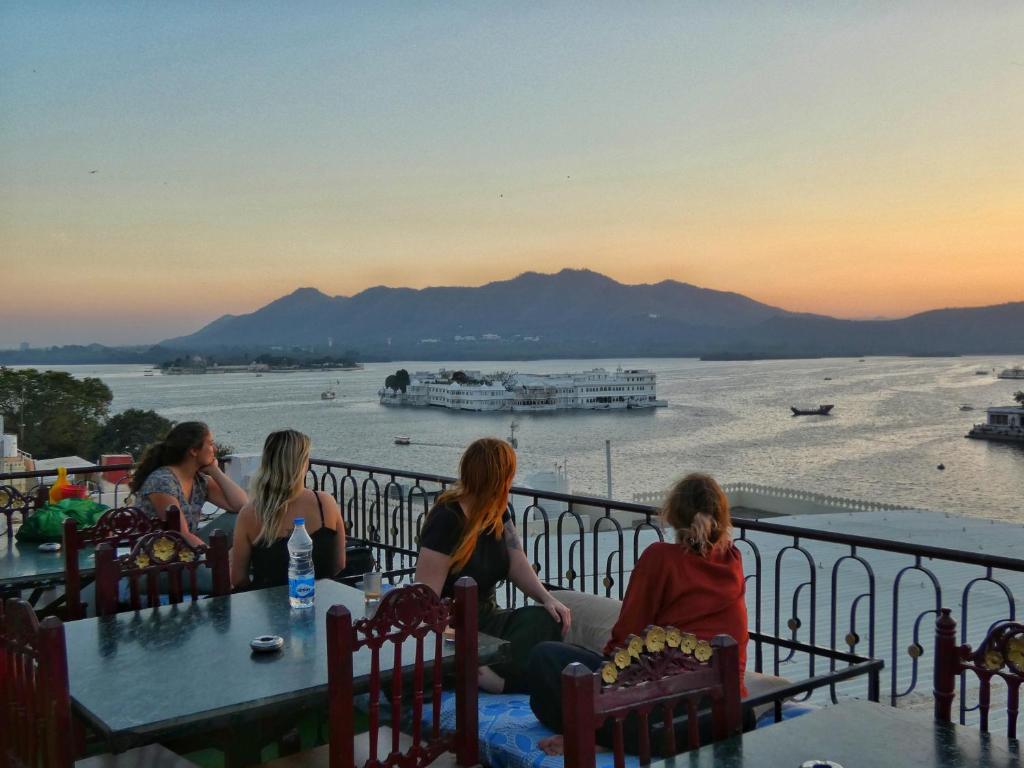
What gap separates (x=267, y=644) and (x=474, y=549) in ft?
3.71

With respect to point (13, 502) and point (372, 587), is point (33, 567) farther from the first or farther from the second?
point (372, 587)

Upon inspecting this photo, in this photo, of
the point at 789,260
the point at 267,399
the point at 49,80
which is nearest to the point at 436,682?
the point at 49,80

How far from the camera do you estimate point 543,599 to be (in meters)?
4.14

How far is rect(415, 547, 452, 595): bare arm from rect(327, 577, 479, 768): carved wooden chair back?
0.82 meters

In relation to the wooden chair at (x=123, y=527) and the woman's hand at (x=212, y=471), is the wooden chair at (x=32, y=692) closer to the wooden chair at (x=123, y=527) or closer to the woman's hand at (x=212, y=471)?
the wooden chair at (x=123, y=527)

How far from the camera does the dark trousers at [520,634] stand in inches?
158

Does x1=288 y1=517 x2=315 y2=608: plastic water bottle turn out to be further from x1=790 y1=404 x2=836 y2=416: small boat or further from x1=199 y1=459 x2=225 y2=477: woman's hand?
x1=790 y1=404 x2=836 y2=416: small boat

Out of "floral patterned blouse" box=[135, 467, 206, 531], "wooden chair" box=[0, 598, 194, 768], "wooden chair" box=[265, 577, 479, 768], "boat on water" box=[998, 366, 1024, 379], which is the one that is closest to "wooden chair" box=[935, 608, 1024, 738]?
"wooden chair" box=[265, 577, 479, 768]

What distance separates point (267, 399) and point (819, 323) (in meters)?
96.3

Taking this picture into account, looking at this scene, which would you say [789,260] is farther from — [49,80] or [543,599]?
[543,599]

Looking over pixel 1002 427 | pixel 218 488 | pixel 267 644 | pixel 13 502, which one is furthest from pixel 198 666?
pixel 1002 427

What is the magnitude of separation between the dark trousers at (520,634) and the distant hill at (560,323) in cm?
12608

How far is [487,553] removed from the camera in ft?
13.3

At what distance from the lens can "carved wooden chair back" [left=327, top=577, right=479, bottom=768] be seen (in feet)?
8.04
